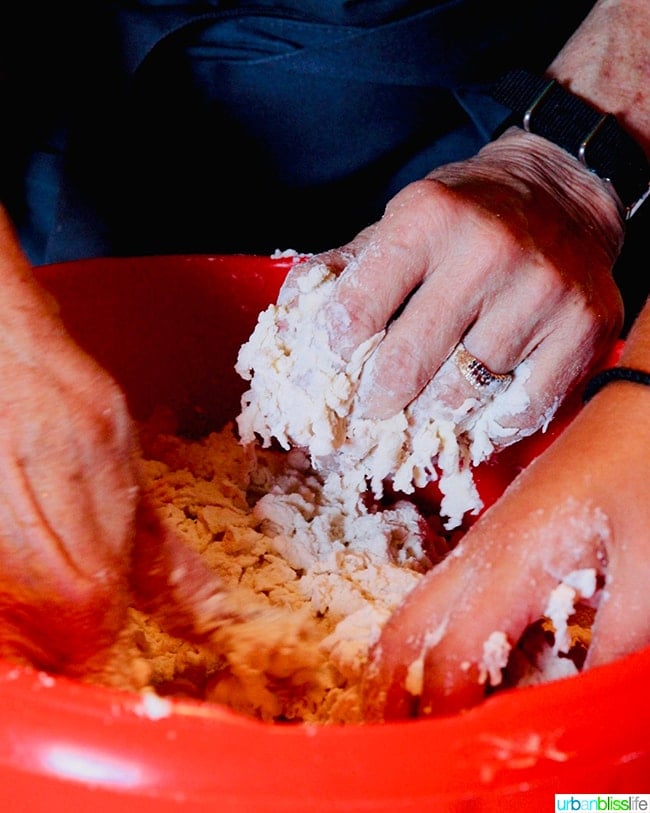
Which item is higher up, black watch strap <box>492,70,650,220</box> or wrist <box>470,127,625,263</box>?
black watch strap <box>492,70,650,220</box>

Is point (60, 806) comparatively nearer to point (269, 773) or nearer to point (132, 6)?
point (269, 773)

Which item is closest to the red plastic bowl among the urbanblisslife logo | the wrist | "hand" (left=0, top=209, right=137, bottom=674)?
the urbanblisslife logo

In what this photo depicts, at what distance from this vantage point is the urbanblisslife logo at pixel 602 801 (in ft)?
1.20

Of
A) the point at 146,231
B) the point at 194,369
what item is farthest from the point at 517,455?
the point at 146,231

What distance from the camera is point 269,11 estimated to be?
Result: 80cm

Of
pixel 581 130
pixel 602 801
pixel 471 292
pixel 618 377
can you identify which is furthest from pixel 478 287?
pixel 602 801

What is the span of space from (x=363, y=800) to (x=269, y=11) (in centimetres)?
71

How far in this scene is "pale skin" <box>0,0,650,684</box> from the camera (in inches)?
18.1

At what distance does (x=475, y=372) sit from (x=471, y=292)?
0.21 feet

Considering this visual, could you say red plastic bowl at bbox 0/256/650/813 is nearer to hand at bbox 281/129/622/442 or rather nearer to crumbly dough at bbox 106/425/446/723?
crumbly dough at bbox 106/425/446/723

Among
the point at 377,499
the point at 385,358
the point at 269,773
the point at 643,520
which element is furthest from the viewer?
the point at 377,499

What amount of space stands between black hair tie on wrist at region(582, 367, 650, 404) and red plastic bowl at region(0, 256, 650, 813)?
0.19 metres

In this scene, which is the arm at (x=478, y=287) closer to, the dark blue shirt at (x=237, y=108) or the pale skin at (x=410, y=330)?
the pale skin at (x=410, y=330)

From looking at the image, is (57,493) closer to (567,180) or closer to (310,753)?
(310,753)
